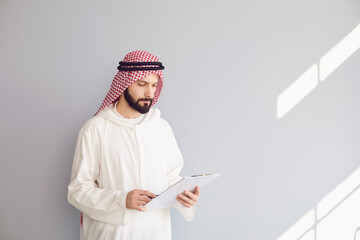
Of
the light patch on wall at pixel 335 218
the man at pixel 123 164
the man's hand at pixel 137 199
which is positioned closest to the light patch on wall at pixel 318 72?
the light patch on wall at pixel 335 218

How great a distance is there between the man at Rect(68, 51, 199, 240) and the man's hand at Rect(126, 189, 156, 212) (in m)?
0.05

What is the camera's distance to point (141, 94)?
93.0 inches

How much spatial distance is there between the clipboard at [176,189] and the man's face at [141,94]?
1.65 feet

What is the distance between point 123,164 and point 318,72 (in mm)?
1542

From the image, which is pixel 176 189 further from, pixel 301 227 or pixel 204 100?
pixel 301 227

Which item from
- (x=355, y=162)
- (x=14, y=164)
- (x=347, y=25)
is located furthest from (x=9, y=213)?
(x=347, y=25)

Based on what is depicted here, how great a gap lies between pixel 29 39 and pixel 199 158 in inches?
54.3

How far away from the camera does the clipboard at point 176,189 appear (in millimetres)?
2042

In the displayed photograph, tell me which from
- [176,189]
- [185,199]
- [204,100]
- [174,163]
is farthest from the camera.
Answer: [204,100]

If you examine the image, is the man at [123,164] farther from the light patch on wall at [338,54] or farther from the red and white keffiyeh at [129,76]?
the light patch on wall at [338,54]

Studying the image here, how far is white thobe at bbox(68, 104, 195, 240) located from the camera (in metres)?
2.26

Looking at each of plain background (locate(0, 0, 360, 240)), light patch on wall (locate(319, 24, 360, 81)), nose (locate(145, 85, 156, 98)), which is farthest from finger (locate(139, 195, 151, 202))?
light patch on wall (locate(319, 24, 360, 81))

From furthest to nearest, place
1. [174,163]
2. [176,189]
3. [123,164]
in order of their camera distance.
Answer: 1. [174,163]
2. [123,164]
3. [176,189]

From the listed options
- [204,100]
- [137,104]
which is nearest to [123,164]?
[137,104]
